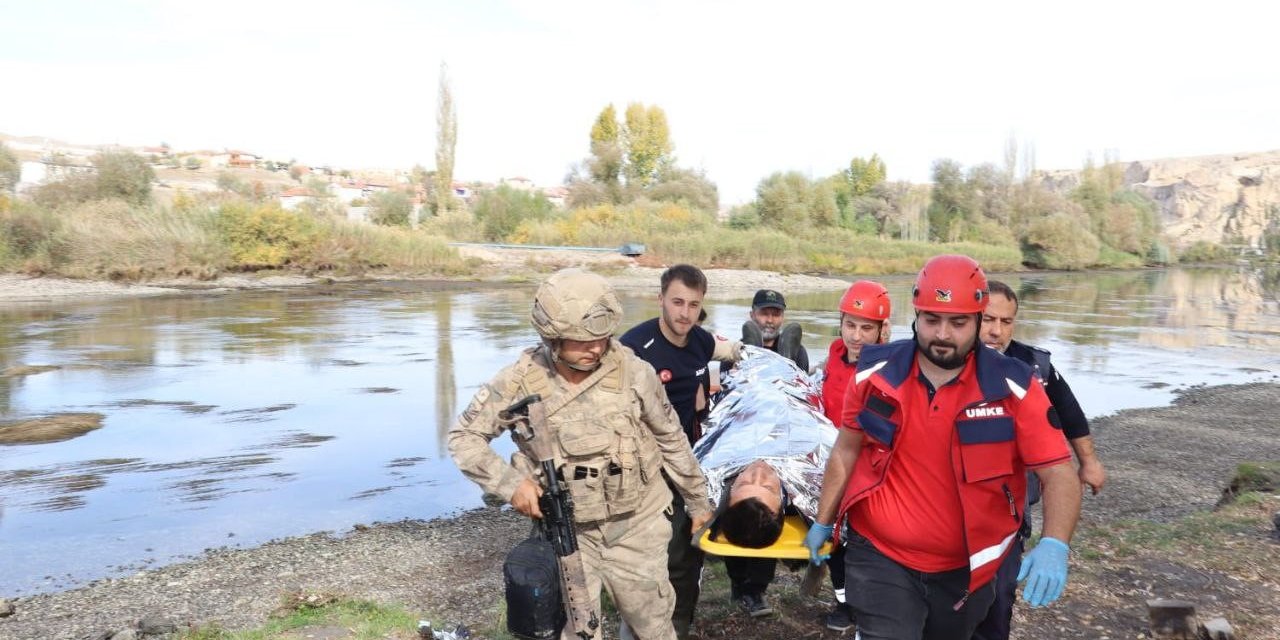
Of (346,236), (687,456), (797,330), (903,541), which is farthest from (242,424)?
(346,236)

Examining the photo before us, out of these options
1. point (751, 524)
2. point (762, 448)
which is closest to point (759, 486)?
point (751, 524)

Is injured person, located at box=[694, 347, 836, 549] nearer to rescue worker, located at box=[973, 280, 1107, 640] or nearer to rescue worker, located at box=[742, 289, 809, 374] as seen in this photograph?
rescue worker, located at box=[742, 289, 809, 374]

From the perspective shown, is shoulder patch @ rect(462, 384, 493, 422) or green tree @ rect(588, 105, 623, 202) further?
green tree @ rect(588, 105, 623, 202)

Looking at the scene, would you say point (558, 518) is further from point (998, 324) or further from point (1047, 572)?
point (998, 324)

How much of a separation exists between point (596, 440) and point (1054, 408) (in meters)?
1.82

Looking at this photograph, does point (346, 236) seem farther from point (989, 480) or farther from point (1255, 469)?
point (989, 480)

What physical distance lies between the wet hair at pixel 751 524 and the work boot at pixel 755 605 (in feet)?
3.74

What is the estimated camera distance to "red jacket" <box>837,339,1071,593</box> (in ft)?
9.37

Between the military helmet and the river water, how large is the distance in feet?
15.5

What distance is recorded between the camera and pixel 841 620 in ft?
15.2

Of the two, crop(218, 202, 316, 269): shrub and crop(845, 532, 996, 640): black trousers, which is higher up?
crop(218, 202, 316, 269): shrub

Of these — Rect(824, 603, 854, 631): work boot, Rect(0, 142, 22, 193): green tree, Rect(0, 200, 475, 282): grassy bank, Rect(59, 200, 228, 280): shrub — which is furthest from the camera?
A: Rect(0, 142, 22, 193): green tree

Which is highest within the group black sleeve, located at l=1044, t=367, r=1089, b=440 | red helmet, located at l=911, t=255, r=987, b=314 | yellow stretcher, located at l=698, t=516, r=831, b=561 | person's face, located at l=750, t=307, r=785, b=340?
red helmet, located at l=911, t=255, r=987, b=314

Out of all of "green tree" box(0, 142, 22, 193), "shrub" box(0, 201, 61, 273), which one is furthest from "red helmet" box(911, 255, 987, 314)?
"green tree" box(0, 142, 22, 193)
